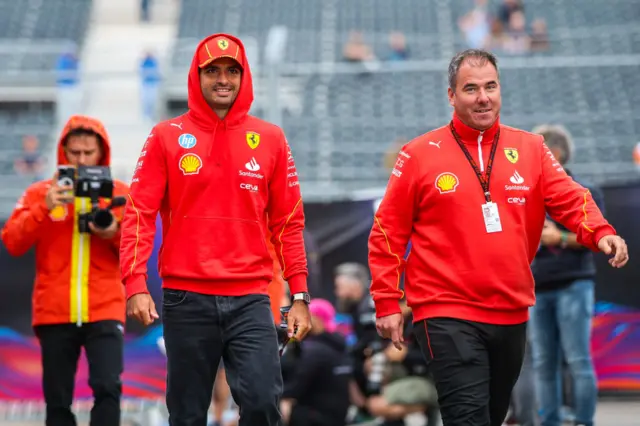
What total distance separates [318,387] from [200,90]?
3.69 metres

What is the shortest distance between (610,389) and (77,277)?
5.60 metres

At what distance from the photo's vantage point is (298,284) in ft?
17.2

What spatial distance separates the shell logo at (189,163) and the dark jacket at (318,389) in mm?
3524

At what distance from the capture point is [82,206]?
666 centimetres

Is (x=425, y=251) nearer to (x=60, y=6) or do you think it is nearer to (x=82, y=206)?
(x=82, y=206)

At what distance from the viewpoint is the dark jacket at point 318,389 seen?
27.3 feet

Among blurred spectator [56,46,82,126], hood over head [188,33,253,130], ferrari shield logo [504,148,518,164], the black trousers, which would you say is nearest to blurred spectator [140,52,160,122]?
blurred spectator [56,46,82,126]

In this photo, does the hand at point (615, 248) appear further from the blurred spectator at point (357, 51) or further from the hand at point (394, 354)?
the blurred spectator at point (357, 51)

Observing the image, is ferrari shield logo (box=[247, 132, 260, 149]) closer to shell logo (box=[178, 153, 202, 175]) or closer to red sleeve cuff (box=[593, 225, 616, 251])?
shell logo (box=[178, 153, 202, 175])

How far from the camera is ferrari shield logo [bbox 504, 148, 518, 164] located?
520cm

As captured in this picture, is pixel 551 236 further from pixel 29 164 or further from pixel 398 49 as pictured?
pixel 398 49

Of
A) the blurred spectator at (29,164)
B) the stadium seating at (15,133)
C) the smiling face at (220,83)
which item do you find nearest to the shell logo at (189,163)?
the smiling face at (220,83)

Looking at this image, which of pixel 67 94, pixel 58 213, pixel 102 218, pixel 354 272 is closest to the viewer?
pixel 102 218

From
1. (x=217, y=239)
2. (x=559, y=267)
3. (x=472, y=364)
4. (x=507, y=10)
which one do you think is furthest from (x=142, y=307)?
(x=507, y=10)
